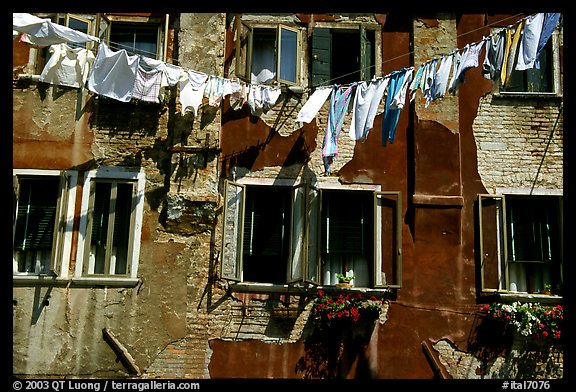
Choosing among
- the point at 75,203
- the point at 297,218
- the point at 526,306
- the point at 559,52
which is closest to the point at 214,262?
the point at 297,218

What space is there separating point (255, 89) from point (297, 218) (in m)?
1.93

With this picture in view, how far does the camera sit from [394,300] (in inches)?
408

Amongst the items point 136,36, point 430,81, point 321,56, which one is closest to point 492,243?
point 430,81

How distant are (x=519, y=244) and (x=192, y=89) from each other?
203 inches

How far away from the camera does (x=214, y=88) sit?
10359mm

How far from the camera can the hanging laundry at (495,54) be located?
875cm

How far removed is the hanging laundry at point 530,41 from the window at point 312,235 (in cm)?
293

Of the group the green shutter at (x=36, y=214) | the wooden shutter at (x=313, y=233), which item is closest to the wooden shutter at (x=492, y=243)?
the wooden shutter at (x=313, y=233)

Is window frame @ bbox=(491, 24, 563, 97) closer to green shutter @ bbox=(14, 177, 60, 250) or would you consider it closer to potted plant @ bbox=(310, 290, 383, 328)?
potted plant @ bbox=(310, 290, 383, 328)

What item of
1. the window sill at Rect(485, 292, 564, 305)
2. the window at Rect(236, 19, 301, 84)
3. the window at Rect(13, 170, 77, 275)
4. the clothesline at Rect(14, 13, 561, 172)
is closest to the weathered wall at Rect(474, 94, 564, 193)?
the clothesline at Rect(14, 13, 561, 172)

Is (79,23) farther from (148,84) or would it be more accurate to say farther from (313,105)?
(313,105)

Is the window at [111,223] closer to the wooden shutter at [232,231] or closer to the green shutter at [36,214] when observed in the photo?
the green shutter at [36,214]
